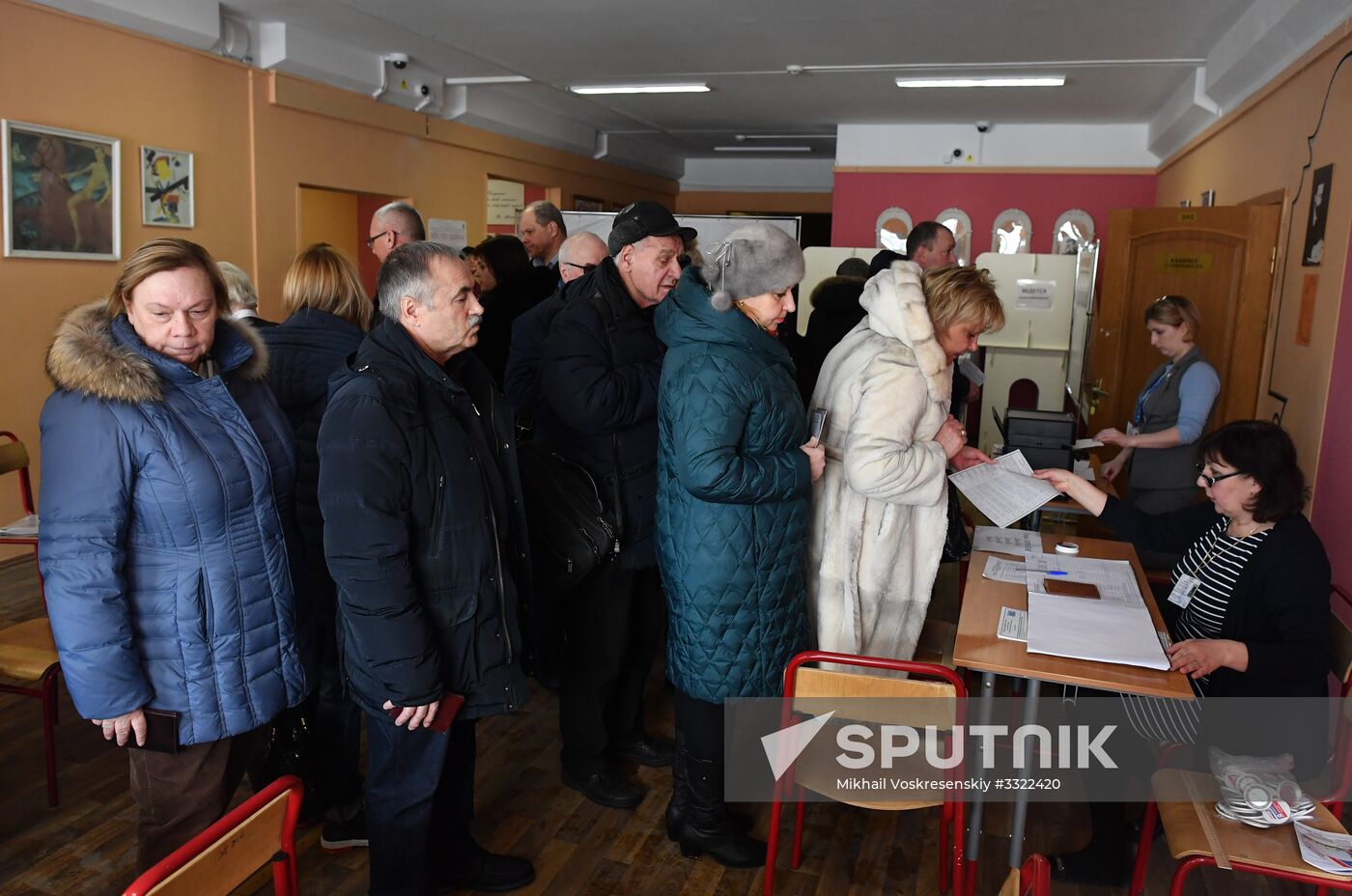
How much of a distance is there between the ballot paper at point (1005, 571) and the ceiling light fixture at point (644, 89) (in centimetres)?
559

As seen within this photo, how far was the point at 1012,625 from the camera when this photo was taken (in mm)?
2178

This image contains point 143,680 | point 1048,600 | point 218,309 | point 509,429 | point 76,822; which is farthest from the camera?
point 76,822

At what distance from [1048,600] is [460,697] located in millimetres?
1372

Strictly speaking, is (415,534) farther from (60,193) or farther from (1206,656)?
(60,193)

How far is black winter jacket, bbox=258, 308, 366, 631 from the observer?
2393 millimetres

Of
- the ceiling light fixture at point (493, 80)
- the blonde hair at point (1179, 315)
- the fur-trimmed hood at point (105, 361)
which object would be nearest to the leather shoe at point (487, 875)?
the fur-trimmed hood at point (105, 361)

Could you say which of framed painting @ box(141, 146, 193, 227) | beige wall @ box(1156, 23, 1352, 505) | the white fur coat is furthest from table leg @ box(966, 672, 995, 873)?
framed painting @ box(141, 146, 193, 227)

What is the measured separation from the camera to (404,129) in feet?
23.7

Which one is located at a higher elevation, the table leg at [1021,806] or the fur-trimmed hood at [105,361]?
the fur-trimmed hood at [105,361]

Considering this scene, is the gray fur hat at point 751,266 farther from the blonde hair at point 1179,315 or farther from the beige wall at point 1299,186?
the beige wall at point 1299,186

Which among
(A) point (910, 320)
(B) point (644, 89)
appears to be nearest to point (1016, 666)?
(A) point (910, 320)

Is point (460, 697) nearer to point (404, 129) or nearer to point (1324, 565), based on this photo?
point (1324, 565)

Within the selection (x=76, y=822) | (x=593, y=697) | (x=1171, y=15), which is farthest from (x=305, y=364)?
(x=1171, y=15)

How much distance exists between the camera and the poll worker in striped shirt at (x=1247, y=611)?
7.04 ft
